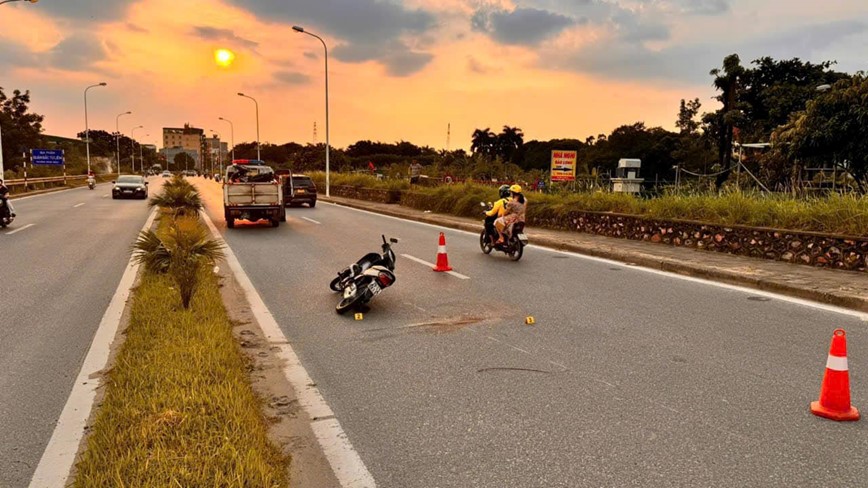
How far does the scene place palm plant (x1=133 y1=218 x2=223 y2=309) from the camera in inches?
256

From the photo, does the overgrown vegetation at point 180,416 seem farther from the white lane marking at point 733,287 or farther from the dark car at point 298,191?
the dark car at point 298,191

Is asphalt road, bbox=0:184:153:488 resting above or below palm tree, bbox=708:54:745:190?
below

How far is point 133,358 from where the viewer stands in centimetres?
479

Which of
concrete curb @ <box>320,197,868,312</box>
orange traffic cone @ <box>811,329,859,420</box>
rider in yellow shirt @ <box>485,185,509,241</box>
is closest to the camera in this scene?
orange traffic cone @ <box>811,329,859,420</box>

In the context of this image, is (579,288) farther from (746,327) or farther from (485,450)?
(485,450)

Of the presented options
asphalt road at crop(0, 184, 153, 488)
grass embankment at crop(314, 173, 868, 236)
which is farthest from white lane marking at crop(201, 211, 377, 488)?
grass embankment at crop(314, 173, 868, 236)

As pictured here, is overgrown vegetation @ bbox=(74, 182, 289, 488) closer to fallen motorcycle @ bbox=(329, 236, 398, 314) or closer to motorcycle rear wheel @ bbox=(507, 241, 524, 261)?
fallen motorcycle @ bbox=(329, 236, 398, 314)

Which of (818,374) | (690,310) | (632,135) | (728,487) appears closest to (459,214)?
(690,310)

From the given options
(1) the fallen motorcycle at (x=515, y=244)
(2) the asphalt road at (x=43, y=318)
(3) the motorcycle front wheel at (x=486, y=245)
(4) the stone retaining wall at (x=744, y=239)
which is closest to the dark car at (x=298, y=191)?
(2) the asphalt road at (x=43, y=318)

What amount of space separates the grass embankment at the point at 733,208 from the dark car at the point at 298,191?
1144cm

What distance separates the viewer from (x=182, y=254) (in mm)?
6871

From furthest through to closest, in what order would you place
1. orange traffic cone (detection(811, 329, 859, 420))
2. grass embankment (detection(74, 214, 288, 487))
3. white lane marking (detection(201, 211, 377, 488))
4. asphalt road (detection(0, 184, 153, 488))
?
1. orange traffic cone (detection(811, 329, 859, 420))
2. asphalt road (detection(0, 184, 153, 488))
3. white lane marking (detection(201, 211, 377, 488))
4. grass embankment (detection(74, 214, 288, 487))

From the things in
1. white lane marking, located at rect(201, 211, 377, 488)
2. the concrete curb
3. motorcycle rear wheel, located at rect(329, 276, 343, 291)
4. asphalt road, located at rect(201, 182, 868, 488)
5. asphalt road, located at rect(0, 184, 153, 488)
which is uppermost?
the concrete curb

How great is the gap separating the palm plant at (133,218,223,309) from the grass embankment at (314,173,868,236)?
31.0 feet
